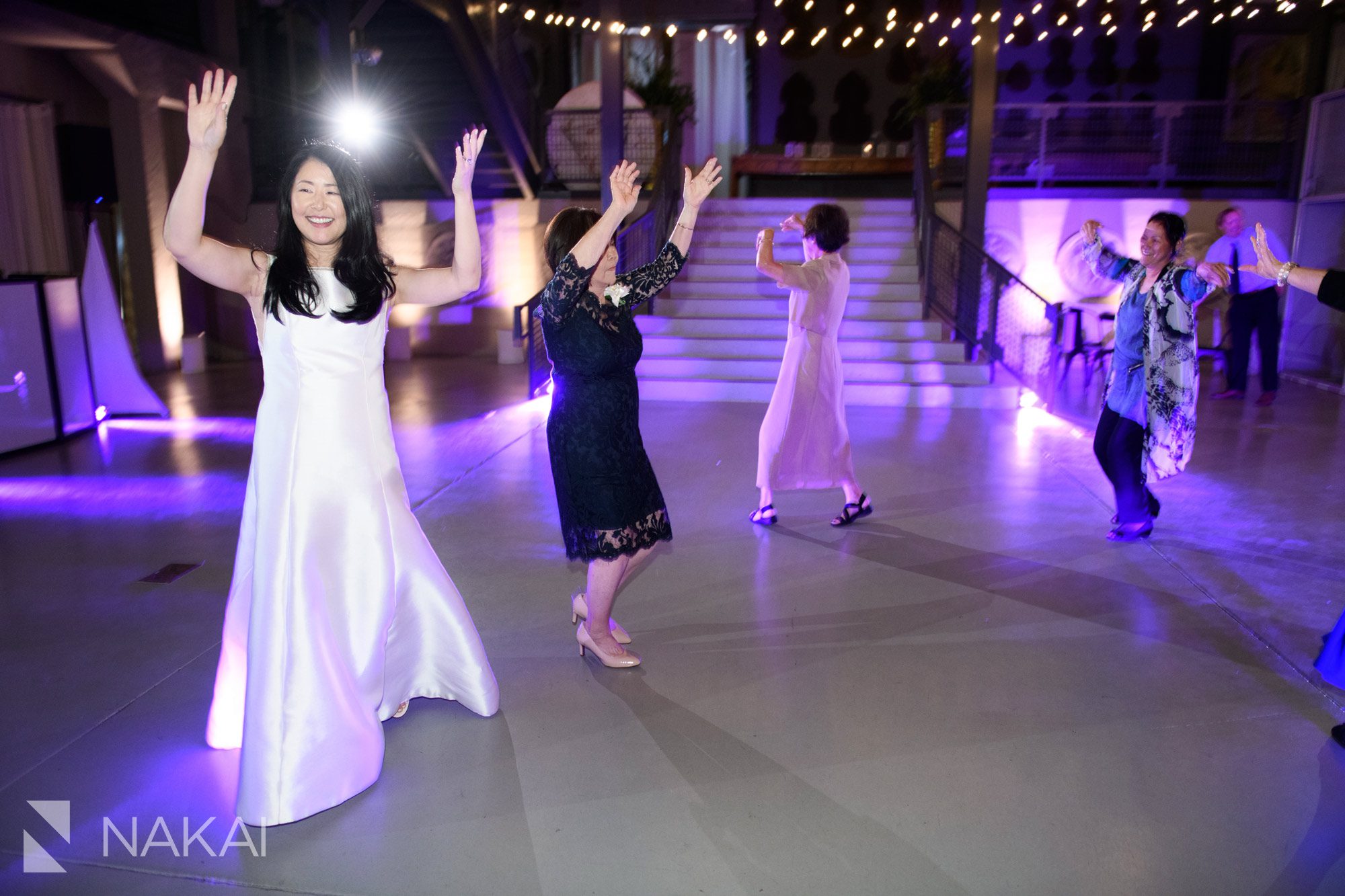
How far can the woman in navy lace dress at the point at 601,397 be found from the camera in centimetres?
276

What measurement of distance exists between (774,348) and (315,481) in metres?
7.10

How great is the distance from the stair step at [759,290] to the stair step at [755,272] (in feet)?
0.12

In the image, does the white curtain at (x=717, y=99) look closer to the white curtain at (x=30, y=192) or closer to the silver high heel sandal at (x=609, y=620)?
the white curtain at (x=30, y=192)

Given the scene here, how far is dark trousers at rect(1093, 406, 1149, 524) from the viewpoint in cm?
443

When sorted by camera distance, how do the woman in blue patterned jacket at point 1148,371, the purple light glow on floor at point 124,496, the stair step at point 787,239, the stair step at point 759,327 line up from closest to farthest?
the woman in blue patterned jacket at point 1148,371 → the purple light glow on floor at point 124,496 → the stair step at point 759,327 → the stair step at point 787,239

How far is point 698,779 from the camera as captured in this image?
2510 millimetres

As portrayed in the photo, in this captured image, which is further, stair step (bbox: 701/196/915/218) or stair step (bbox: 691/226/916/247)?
stair step (bbox: 701/196/915/218)

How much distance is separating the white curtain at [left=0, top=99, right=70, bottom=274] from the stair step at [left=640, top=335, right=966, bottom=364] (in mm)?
5842

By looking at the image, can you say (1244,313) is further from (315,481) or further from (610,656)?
(315,481)

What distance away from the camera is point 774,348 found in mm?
9117

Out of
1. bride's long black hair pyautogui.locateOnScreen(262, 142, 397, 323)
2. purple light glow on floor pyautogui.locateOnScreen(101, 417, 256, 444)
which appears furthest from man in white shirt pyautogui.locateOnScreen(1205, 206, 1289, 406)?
purple light glow on floor pyautogui.locateOnScreen(101, 417, 256, 444)

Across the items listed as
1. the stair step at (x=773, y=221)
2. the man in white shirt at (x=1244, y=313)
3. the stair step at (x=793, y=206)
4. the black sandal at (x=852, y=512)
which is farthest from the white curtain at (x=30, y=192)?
the man in white shirt at (x=1244, y=313)

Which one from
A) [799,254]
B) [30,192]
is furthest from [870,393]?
[30,192]

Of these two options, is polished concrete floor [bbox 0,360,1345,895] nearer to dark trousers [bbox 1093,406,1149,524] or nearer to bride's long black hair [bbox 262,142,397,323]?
dark trousers [bbox 1093,406,1149,524]
